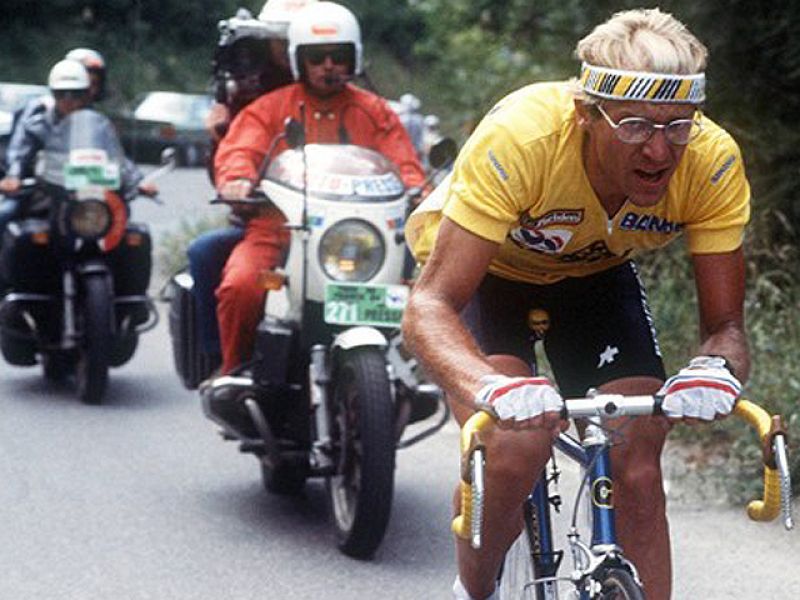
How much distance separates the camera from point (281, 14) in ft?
29.6

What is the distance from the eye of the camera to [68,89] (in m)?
12.0

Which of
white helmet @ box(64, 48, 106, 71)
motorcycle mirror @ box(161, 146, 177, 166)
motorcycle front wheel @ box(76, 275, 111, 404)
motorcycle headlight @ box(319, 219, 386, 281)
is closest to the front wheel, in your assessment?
motorcycle headlight @ box(319, 219, 386, 281)

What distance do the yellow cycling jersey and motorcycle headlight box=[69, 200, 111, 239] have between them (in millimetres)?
6812

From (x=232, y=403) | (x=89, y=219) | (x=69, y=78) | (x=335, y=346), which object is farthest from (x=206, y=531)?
(x=69, y=78)

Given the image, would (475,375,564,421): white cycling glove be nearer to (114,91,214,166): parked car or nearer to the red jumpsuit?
the red jumpsuit

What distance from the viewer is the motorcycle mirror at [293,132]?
24.7 ft

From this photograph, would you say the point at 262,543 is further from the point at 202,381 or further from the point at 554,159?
the point at 554,159

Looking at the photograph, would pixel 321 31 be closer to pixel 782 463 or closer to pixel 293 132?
pixel 293 132

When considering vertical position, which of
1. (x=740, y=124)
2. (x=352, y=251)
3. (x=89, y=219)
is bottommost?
(x=89, y=219)

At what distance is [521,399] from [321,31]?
14.4 feet

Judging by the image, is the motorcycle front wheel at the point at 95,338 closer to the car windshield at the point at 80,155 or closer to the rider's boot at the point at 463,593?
the car windshield at the point at 80,155

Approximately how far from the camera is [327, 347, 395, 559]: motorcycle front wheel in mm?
7094

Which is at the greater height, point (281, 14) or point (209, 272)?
point (281, 14)

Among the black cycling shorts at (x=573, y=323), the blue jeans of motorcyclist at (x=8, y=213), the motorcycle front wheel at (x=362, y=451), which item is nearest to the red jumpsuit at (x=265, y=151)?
the motorcycle front wheel at (x=362, y=451)
